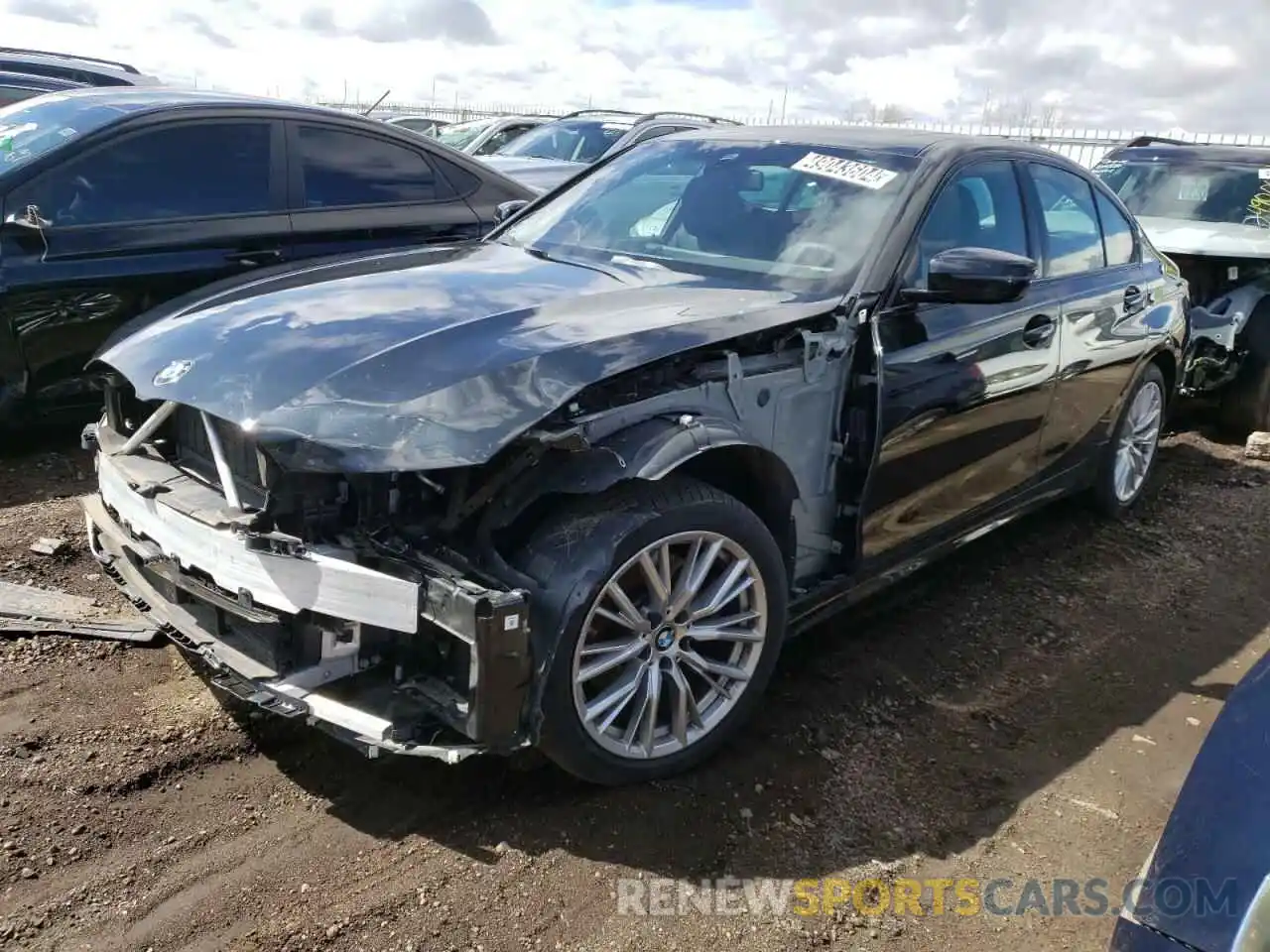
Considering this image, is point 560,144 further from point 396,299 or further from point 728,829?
point 728,829

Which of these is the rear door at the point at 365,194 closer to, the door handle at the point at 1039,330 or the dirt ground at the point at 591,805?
the dirt ground at the point at 591,805

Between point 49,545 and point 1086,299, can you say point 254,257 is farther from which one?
point 1086,299

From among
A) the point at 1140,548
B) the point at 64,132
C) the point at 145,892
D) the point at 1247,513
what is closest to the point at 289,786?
the point at 145,892

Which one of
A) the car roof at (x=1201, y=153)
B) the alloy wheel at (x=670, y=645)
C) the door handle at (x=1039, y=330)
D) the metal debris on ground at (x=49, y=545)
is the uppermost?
the car roof at (x=1201, y=153)

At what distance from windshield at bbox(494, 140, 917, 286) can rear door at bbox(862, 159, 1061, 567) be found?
221mm

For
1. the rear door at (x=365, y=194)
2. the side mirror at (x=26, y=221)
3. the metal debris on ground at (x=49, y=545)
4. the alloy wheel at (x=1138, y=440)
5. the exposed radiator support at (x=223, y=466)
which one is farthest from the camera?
the rear door at (x=365, y=194)

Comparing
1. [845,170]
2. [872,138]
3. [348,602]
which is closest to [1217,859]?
[348,602]

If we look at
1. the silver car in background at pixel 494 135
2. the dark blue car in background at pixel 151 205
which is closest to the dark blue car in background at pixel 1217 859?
the dark blue car in background at pixel 151 205

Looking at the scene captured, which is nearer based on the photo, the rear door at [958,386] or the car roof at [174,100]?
the rear door at [958,386]

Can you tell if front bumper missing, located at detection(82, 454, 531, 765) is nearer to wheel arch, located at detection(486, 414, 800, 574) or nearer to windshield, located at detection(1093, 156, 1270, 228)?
wheel arch, located at detection(486, 414, 800, 574)

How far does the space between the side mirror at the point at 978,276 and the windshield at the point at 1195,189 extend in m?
5.07

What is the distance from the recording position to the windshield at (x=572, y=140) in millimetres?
10734

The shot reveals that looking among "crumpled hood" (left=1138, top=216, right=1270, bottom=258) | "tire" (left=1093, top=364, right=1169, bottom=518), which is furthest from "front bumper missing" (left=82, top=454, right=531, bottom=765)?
"crumpled hood" (left=1138, top=216, right=1270, bottom=258)

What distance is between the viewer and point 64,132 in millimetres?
4859
